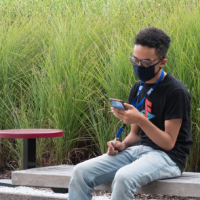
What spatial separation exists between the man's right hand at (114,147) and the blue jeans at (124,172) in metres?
0.03

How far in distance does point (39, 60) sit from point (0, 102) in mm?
629

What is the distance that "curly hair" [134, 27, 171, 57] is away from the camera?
→ 362 centimetres

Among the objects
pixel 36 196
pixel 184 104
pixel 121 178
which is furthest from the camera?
pixel 36 196

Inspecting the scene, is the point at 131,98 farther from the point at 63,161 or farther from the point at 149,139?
the point at 63,161

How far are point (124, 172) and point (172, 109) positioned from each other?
20.9 inches

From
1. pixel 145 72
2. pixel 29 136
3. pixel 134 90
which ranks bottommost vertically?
pixel 29 136

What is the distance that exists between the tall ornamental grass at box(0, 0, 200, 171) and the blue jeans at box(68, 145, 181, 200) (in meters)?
1.11

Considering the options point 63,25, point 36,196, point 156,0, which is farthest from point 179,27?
point 156,0

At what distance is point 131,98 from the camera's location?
3908mm

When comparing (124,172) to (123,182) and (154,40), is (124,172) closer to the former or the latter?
(123,182)

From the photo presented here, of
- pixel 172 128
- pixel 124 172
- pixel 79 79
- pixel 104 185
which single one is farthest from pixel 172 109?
pixel 79 79

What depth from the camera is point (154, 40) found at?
3645 millimetres

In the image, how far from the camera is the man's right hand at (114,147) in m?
3.72

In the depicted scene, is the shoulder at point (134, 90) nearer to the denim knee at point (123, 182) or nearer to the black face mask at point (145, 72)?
the black face mask at point (145, 72)
